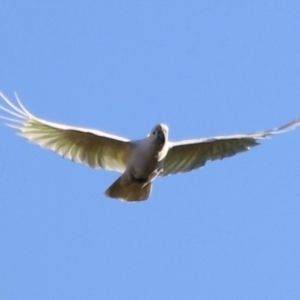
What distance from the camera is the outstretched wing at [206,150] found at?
2734 cm

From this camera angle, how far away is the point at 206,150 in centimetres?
2762

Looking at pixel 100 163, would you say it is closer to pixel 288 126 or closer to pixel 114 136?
pixel 114 136

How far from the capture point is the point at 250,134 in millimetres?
27312

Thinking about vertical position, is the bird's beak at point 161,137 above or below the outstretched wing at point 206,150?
below

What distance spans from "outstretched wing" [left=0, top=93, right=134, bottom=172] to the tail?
1.28ft

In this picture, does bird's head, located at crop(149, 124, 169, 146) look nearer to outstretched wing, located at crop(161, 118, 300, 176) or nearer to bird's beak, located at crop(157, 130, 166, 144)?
bird's beak, located at crop(157, 130, 166, 144)

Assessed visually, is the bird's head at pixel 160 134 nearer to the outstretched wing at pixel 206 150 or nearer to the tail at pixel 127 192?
the tail at pixel 127 192

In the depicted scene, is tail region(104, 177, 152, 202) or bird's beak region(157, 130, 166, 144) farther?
tail region(104, 177, 152, 202)

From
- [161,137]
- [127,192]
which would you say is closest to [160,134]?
[161,137]

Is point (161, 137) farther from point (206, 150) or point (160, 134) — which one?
point (206, 150)

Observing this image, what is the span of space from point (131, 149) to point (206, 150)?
122 centimetres

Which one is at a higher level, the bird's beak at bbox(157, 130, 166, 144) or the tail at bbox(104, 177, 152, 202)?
the bird's beak at bbox(157, 130, 166, 144)

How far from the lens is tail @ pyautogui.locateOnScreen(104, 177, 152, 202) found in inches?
Result: 1057

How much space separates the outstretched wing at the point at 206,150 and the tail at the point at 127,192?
27.4 inches
